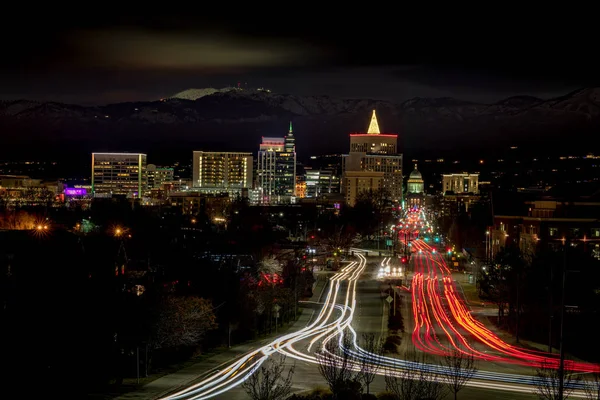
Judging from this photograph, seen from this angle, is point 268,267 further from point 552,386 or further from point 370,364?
point 552,386

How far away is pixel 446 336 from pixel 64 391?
18.0 m

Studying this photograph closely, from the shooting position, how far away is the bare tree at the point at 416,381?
19125 mm

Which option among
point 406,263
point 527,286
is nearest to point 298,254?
point 406,263

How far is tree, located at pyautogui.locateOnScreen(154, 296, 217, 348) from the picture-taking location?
28.8m

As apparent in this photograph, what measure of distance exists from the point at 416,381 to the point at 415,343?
11.7 m

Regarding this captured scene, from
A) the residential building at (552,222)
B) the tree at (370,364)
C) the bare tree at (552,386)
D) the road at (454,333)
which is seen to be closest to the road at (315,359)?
the tree at (370,364)

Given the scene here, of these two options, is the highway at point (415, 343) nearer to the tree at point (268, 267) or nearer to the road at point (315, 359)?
the road at point (315, 359)

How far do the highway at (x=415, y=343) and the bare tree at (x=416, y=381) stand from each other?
181 millimetres

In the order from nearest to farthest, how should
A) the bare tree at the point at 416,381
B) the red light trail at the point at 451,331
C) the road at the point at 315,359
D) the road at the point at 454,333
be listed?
1. the bare tree at the point at 416,381
2. the road at the point at 315,359
3. the road at the point at 454,333
4. the red light trail at the point at 451,331

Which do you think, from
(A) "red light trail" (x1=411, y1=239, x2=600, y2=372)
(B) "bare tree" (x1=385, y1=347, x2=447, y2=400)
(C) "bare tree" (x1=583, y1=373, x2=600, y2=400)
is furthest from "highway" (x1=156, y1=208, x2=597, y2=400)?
(C) "bare tree" (x1=583, y1=373, x2=600, y2=400)

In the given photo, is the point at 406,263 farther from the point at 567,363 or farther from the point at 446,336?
the point at 567,363

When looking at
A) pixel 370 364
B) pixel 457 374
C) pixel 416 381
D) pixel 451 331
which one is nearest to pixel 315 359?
pixel 370 364

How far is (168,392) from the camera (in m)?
24.5

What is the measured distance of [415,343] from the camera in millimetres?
34500
